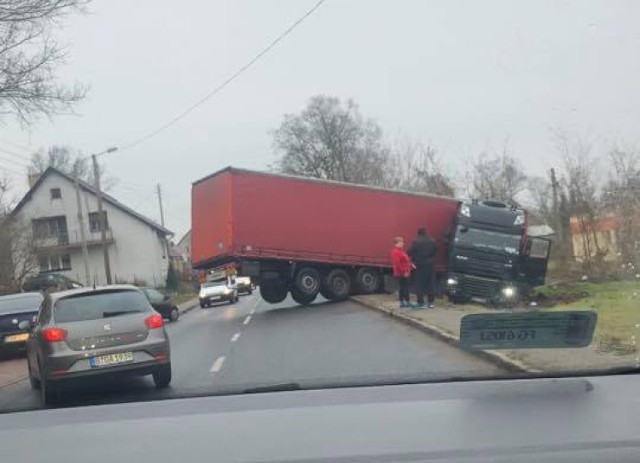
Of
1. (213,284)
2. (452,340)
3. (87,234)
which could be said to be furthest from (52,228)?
(213,284)

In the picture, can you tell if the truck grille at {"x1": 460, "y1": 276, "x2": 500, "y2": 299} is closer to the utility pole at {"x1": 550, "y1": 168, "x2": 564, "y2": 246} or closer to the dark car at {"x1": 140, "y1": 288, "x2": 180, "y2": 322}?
the utility pole at {"x1": 550, "y1": 168, "x2": 564, "y2": 246}

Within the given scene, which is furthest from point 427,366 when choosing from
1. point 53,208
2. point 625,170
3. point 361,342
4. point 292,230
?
point 292,230

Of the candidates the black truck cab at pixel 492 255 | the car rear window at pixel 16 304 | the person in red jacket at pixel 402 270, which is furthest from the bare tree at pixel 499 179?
the car rear window at pixel 16 304

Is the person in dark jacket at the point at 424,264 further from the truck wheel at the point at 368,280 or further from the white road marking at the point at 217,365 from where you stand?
the truck wheel at the point at 368,280

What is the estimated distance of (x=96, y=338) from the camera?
25.9ft

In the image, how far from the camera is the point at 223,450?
13.0 ft

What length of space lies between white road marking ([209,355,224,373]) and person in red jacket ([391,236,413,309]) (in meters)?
5.20

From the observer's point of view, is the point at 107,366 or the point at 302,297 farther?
the point at 302,297

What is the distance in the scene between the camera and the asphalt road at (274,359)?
240 inches

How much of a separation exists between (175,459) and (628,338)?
3.60 m

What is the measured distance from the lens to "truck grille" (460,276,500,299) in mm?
7941

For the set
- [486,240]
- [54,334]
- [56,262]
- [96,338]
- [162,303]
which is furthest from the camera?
[486,240]

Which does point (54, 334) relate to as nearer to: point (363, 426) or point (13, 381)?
point (13, 381)

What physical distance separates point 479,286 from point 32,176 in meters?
4.59
